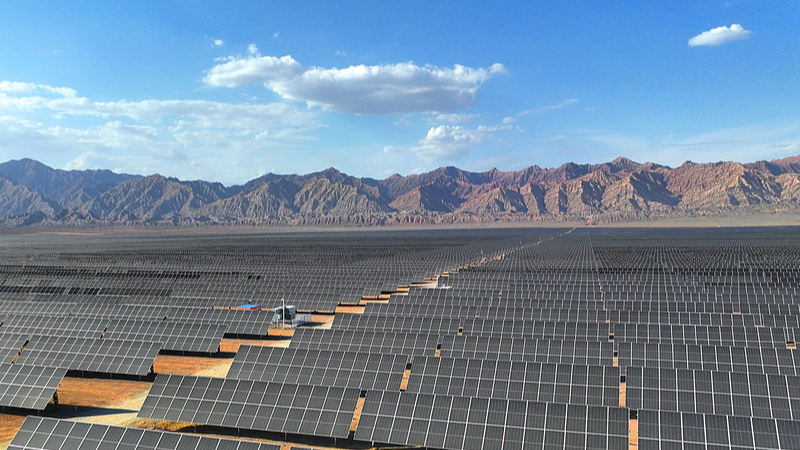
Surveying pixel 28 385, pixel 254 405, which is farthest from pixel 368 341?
pixel 28 385

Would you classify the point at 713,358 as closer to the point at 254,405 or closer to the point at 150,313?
the point at 254,405

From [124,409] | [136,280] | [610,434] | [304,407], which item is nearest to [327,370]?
[304,407]

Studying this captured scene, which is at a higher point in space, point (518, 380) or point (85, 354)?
point (518, 380)

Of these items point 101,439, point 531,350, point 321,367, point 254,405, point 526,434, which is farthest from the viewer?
point 531,350

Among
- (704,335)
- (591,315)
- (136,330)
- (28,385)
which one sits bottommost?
(136,330)

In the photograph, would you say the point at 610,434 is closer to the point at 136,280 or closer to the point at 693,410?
the point at 693,410

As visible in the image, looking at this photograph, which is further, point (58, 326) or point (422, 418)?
point (58, 326)

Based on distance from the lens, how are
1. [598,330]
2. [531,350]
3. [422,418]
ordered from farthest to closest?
[598,330] < [531,350] < [422,418]
